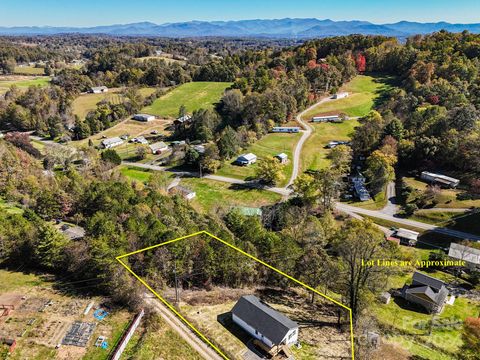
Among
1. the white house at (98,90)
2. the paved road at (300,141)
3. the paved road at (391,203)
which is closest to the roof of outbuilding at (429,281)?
the paved road at (391,203)

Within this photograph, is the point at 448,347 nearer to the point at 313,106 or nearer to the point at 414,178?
the point at 414,178

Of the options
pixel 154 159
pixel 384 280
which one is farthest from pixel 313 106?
pixel 384 280

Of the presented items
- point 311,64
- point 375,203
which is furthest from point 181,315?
point 311,64

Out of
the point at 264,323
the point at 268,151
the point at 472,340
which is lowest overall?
the point at 264,323

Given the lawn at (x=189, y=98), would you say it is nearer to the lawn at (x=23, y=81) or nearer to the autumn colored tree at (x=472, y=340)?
the lawn at (x=23, y=81)

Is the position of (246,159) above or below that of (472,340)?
below

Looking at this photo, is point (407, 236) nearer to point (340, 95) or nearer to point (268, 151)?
point (268, 151)

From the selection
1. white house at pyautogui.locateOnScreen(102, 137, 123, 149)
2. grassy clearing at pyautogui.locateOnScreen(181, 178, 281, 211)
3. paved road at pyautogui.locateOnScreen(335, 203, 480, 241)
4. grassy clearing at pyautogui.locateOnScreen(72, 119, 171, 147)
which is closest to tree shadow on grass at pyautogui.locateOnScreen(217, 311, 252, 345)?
grassy clearing at pyautogui.locateOnScreen(181, 178, 281, 211)
